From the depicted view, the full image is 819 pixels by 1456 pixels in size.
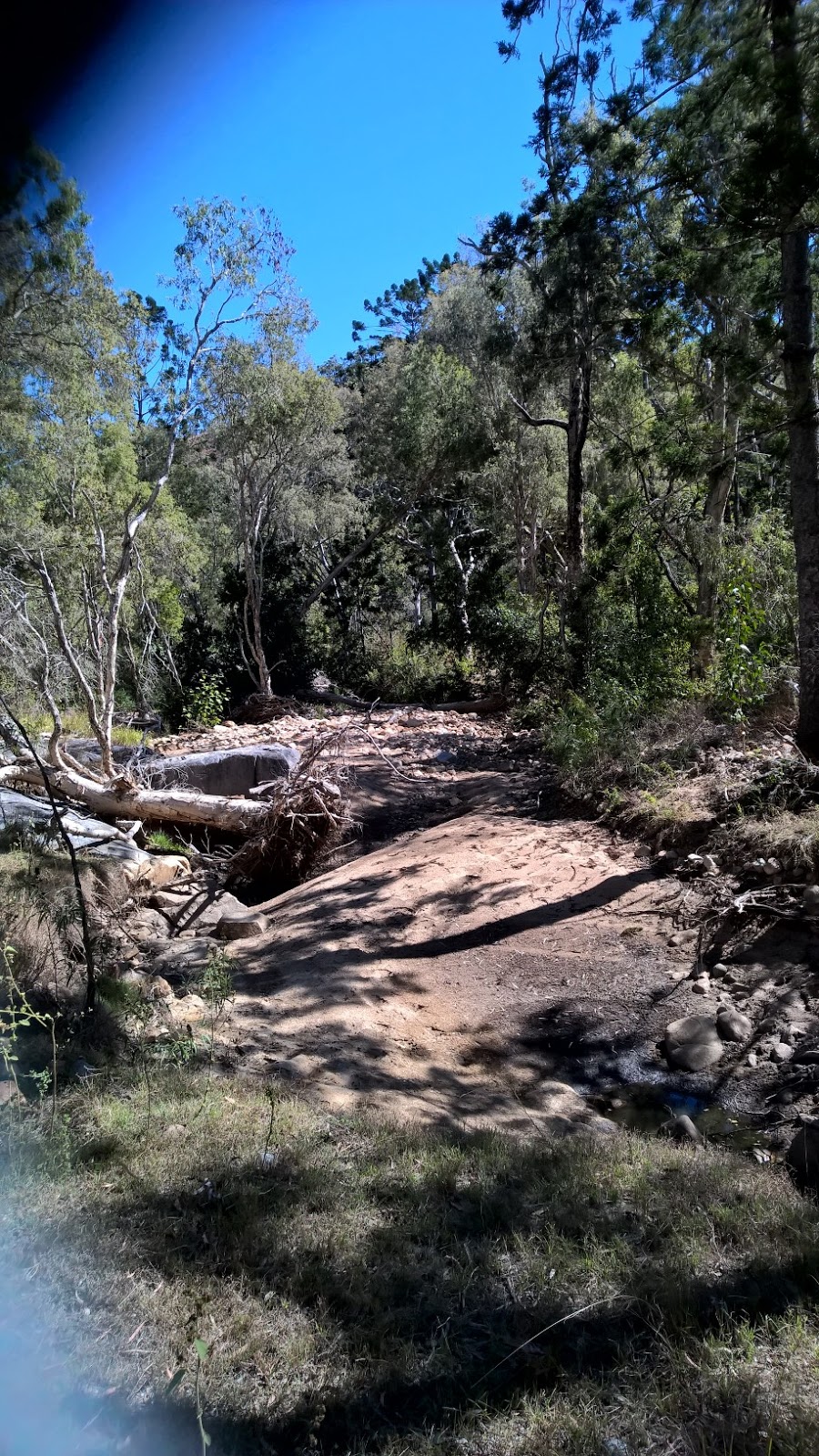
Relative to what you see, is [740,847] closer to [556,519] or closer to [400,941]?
[400,941]

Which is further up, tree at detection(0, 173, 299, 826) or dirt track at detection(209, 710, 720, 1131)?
tree at detection(0, 173, 299, 826)

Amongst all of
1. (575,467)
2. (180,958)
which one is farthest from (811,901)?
(575,467)

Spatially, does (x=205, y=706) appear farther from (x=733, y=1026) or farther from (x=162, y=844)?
(x=733, y=1026)

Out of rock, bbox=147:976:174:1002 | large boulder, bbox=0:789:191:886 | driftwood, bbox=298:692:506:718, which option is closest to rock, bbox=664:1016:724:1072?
rock, bbox=147:976:174:1002

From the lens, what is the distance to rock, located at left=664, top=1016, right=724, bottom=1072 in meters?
4.66

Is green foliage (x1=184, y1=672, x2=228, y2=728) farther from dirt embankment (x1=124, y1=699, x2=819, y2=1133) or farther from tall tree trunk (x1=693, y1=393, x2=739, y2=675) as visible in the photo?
tall tree trunk (x1=693, y1=393, x2=739, y2=675)

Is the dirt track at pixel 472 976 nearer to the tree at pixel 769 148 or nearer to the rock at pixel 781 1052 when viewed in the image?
the rock at pixel 781 1052

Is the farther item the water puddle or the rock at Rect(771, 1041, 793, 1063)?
the rock at Rect(771, 1041, 793, 1063)

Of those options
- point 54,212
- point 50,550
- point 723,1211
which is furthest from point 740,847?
point 50,550

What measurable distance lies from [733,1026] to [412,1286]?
109 inches

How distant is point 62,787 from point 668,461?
22.8ft

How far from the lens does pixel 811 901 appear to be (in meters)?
5.22

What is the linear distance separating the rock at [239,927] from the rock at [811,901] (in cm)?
386

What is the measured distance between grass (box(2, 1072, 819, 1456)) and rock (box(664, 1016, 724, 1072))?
1207mm
